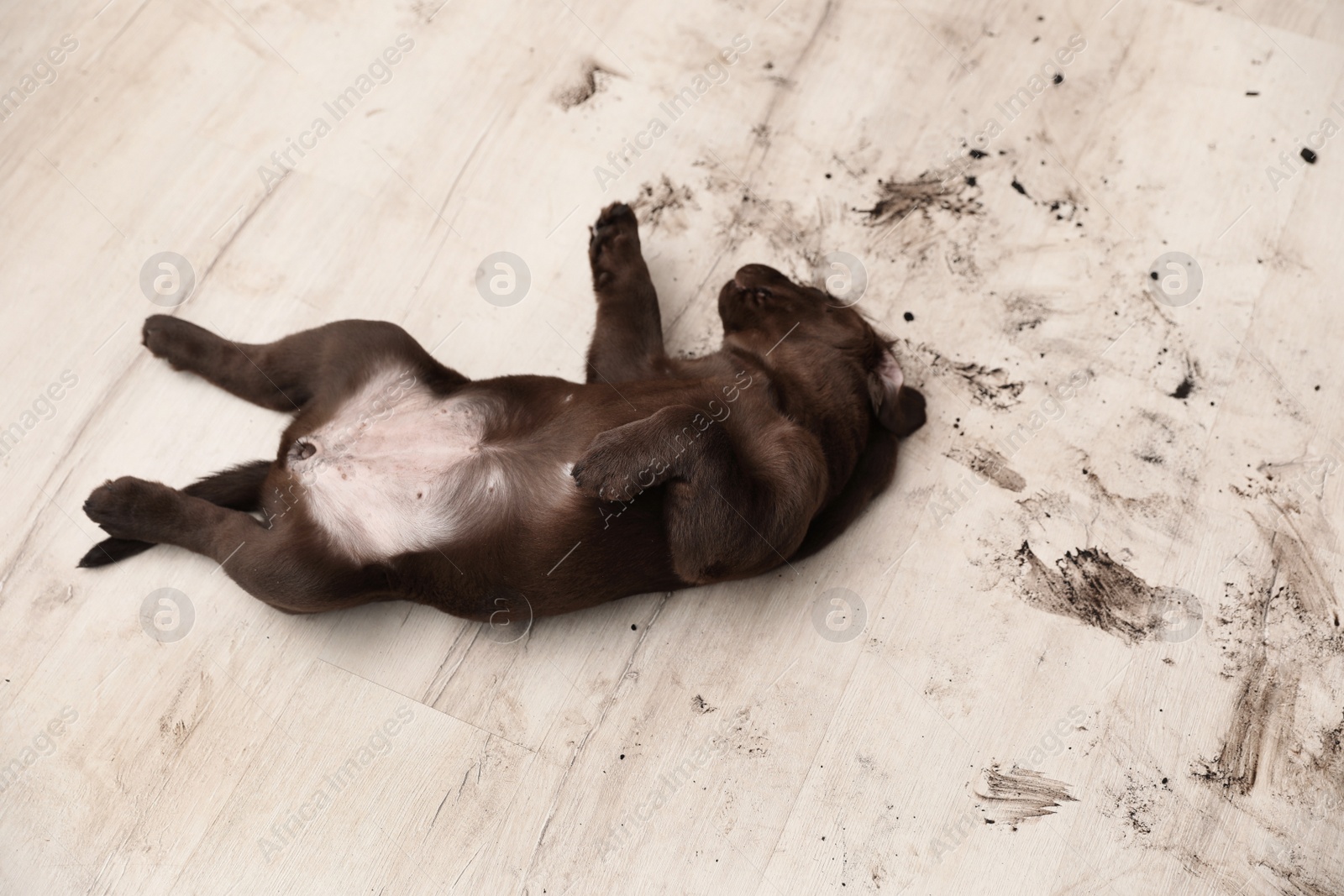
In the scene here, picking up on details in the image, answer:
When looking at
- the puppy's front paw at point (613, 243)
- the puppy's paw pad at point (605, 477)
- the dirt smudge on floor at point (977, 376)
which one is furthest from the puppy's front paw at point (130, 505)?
the dirt smudge on floor at point (977, 376)

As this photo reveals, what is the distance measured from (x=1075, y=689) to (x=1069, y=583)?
335mm

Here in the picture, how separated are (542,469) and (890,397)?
3.54 ft

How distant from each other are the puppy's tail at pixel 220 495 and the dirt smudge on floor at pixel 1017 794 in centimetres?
243

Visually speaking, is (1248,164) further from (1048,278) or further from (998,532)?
(998,532)

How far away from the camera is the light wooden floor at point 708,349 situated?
8.55 feet

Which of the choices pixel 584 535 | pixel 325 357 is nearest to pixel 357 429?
pixel 325 357

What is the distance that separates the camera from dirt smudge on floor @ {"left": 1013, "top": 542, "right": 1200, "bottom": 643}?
2773 millimetres

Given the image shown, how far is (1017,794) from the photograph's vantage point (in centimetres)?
264

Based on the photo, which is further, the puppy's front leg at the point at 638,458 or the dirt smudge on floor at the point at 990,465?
the dirt smudge on floor at the point at 990,465

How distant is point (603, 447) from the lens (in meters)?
2.25

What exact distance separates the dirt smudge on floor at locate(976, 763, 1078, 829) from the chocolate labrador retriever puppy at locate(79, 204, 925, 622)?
0.91 metres

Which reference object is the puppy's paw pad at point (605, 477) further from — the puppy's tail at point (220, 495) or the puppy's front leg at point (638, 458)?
the puppy's tail at point (220, 495)

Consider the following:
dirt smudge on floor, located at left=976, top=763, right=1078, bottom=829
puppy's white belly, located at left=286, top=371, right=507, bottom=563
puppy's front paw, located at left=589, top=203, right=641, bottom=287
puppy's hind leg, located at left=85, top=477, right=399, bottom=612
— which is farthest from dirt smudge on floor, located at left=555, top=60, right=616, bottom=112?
dirt smudge on floor, located at left=976, top=763, right=1078, bottom=829

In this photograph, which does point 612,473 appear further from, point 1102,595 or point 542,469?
point 1102,595
